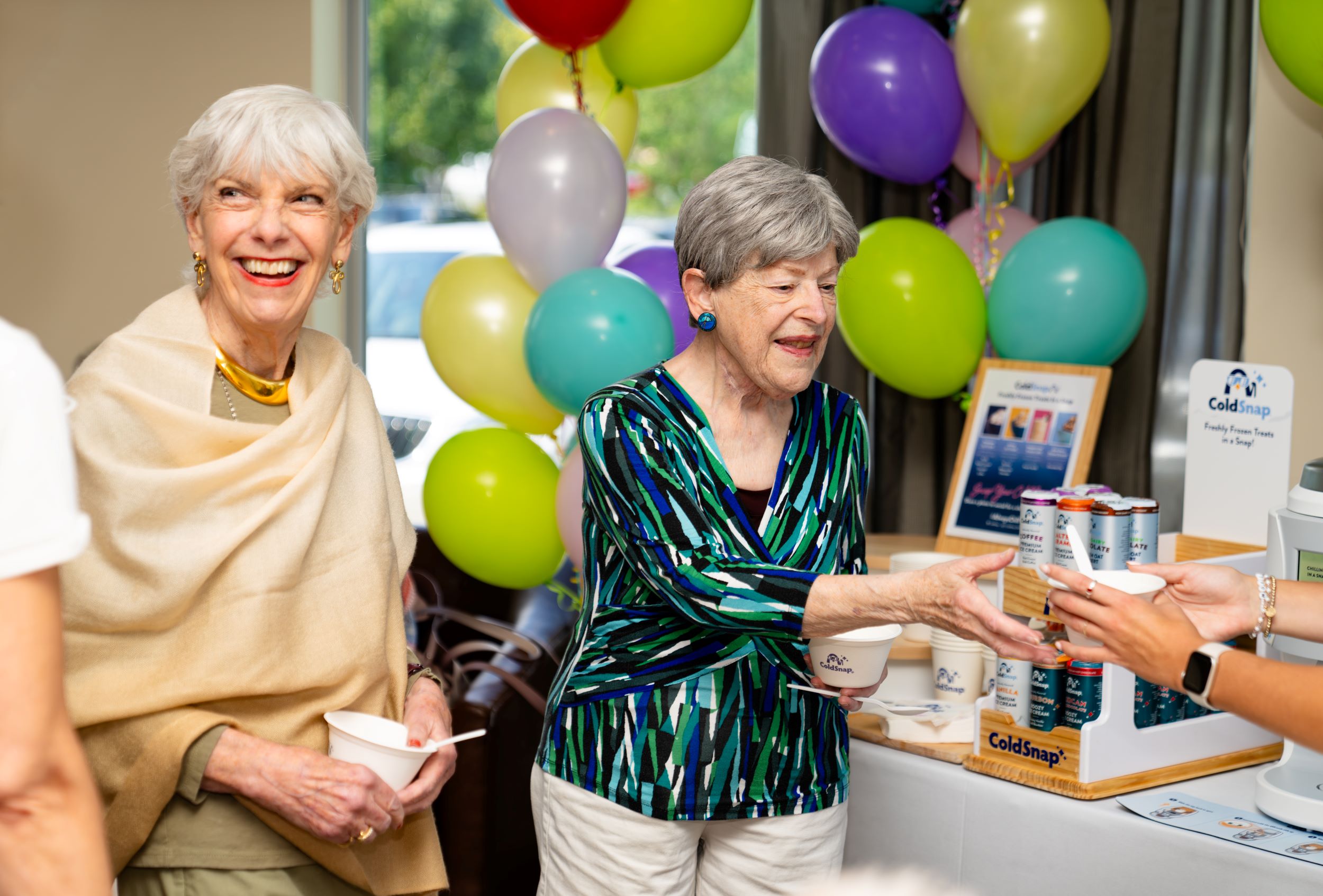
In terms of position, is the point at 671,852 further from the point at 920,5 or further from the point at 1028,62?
the point at 920,5

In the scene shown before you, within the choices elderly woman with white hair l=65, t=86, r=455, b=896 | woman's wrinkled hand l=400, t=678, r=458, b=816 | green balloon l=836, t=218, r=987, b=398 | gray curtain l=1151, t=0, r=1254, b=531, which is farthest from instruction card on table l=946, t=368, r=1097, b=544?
elderly woman with white hair l=65, t=86, r=455, b=896

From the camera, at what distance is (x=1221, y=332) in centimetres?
282

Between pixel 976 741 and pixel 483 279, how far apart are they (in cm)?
154

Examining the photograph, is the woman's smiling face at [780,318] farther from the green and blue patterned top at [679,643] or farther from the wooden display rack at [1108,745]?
the wooden display rack at [1108,745]

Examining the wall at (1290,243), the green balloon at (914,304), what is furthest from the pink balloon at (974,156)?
the wall at (1290,243)

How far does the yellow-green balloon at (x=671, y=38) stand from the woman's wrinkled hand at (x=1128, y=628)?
1785 mm

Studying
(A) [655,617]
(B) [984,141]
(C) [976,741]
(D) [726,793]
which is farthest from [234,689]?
(B) [984,141]

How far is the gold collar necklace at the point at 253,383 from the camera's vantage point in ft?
4.85

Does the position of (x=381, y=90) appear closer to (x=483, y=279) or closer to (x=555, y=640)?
(x=483, y=279)

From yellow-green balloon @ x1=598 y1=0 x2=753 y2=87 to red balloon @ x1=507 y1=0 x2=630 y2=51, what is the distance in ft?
0.15

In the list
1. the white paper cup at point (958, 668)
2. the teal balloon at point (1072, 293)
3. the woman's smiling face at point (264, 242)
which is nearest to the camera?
the woman's smiling face at point (264, 242)

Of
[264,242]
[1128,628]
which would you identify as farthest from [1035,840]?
[264,242]

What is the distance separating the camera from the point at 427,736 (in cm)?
157

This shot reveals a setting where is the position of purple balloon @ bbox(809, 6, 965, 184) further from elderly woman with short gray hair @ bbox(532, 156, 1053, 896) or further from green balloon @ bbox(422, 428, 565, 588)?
elderly woman with short gray hair @ bbox(532, 156, 1053, 896)
